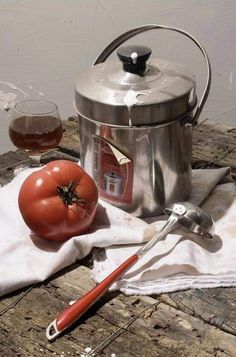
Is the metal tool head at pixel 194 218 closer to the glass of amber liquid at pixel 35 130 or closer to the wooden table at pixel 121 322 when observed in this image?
the wooden table at pixel 121 322

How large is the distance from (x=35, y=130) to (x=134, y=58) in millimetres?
225

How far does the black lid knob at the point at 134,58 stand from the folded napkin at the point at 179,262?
0.60 ft

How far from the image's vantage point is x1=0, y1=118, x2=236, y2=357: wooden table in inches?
20.2

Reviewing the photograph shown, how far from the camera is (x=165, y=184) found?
703mm

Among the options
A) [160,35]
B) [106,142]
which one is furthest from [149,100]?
[160,35]

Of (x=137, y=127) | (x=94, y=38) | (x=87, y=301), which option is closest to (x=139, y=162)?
(x=137, y=127)

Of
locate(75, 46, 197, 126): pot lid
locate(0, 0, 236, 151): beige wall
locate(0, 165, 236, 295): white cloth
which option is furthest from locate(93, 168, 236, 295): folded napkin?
locate(0, 0, 236, 151): beige wall

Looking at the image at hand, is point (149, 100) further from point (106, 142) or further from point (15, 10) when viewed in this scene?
point (15, 10)

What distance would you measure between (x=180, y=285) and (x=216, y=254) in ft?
0.24

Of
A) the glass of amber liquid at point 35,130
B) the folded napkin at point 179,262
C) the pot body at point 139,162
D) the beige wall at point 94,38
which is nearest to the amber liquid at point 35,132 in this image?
the glass of amber liquid at point 35,130

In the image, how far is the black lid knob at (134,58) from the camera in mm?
658

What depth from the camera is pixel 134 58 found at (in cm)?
66

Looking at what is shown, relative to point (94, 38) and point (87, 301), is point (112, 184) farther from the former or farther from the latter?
point (94, 38)

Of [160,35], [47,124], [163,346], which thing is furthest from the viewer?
[160,35]
